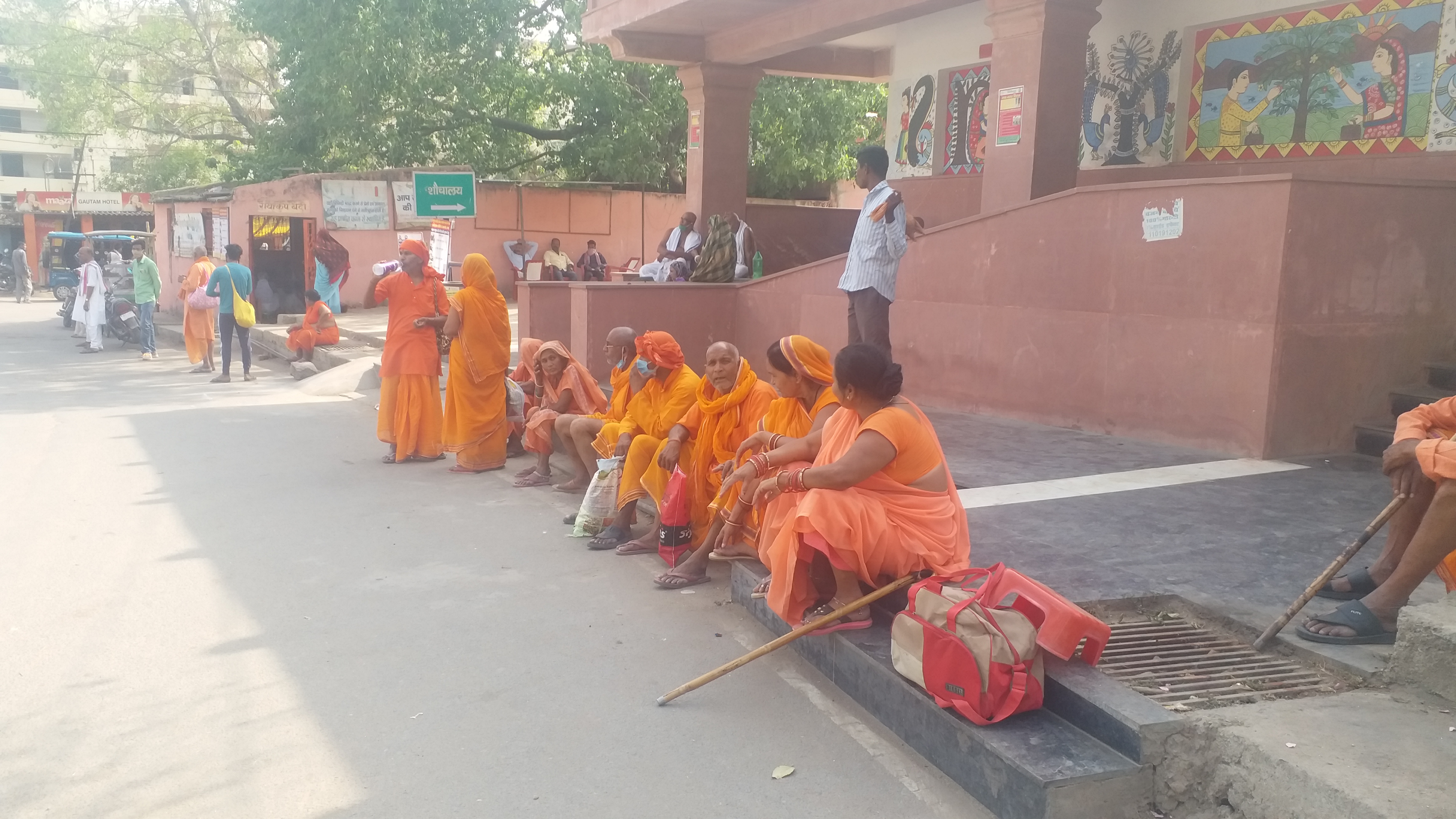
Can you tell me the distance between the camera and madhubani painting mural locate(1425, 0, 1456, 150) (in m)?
8.14

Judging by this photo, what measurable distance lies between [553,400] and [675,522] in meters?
2.33

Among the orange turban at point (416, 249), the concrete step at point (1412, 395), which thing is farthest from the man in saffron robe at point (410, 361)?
the concrete step at point (1412, 395)

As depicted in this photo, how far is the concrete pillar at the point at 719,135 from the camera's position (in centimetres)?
1391

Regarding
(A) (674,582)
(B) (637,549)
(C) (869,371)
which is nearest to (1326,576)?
(C) (869,371)

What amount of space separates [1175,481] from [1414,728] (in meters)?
3.43

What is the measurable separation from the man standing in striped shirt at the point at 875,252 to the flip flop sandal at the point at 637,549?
7.56ft

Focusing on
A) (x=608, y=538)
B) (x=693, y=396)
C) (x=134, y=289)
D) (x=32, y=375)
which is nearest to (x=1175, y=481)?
(x=693, y=396)

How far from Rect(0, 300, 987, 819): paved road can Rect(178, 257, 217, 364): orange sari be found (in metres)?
7.36

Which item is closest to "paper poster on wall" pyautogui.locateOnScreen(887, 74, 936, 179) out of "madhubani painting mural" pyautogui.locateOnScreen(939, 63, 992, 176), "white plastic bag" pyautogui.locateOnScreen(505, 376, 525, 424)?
"madhubani painting mural" pyautogui.locateOnScreen(939, 63, 992, 176)

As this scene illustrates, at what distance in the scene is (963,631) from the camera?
132 inches

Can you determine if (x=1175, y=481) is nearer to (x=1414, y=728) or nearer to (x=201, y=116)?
(x=1414, y=728)

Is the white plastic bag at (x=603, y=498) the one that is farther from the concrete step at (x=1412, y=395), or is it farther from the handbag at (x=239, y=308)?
the handbag at (x=239, y=308)

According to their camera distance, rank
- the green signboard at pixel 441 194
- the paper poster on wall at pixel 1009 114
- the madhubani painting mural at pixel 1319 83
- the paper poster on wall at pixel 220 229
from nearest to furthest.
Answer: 1. the madhubani painting mural at pixel 1319 83
2. the paper poster on wall at pixel 1009 114
3. the green signboard at pixel 441 194
4. the paper poster on wall at pixel 220 229

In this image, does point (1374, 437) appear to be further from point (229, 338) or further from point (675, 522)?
point (229, 338)
